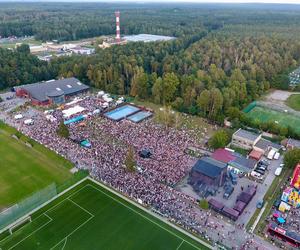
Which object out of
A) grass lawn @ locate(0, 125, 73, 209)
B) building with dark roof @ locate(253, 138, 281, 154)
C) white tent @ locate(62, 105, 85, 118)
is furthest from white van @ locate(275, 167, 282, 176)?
white tent @ locate(62, 105, 85, 118)

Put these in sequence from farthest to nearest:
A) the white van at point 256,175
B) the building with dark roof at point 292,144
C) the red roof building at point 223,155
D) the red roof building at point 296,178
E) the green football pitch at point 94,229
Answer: the building with dark roof at point 292,144
the red roof building at point 223,155
the white van at point 256,175
the red roof building at point 296,178
the green football pitch at point 94,229

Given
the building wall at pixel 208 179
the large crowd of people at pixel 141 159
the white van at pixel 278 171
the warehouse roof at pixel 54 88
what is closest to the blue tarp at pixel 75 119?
the large crowd of people at pixel 141 159

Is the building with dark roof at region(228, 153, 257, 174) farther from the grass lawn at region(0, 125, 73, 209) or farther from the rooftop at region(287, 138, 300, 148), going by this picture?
the grass lawn at region(0, 125, 73, 209)

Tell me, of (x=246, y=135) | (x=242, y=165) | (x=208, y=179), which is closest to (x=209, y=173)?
(x=208, y=179)

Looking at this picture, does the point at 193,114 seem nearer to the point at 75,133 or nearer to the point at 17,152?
the point at 75,133

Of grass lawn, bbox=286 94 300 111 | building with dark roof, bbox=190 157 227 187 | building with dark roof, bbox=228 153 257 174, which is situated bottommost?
grass lawn, bbox=286 94 300 111

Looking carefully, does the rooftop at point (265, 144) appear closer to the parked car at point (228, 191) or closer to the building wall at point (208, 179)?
the building wall at point (208, 179)

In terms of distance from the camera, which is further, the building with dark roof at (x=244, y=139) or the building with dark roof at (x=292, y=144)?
the building with dark roof at (x=292, y=144)
